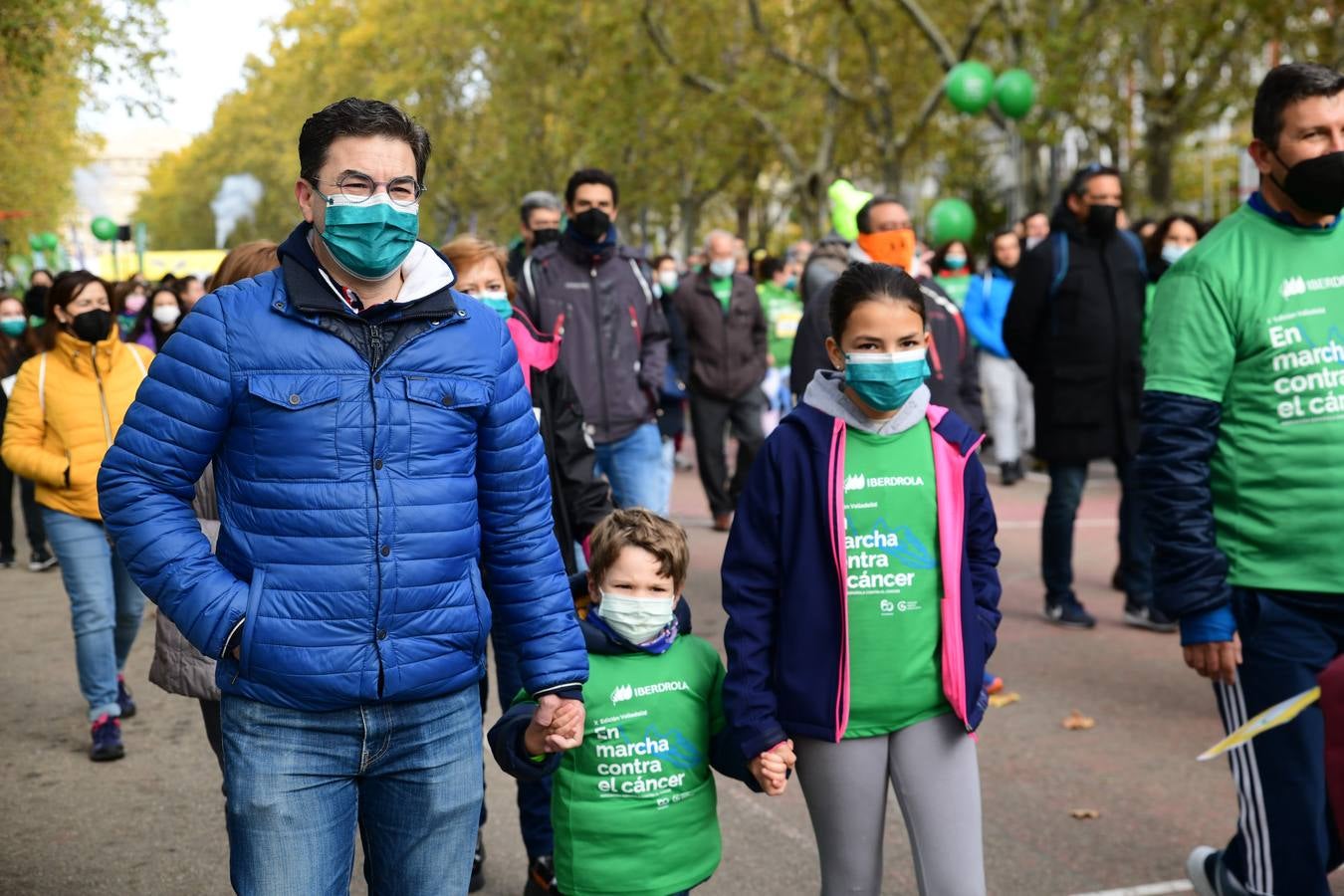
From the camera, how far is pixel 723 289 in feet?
39.7

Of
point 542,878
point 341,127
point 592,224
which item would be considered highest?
point 341,127

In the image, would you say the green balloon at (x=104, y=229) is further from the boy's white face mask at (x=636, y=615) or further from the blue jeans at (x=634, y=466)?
the boy's white face mask at (x=636, y=615)

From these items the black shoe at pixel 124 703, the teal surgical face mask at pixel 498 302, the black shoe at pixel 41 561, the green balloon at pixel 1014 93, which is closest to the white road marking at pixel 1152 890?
the teal surgical face mask at pixel 498 302

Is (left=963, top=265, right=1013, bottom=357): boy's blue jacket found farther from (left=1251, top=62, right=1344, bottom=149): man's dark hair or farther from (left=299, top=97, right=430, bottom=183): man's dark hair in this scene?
(left=299, top=97, right=430, bottom=183): man's dark hair

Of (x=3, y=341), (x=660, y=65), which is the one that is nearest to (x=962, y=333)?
(x=3, y=341)

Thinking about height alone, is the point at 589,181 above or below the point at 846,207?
above

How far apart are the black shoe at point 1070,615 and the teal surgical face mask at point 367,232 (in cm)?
608

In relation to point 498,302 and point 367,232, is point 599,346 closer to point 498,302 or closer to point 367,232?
point 498,302

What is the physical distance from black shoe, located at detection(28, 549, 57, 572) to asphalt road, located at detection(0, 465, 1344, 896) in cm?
326

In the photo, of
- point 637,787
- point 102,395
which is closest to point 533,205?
point 102,395

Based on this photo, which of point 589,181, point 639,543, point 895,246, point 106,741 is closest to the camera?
point 639,543

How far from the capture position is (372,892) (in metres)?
3.26

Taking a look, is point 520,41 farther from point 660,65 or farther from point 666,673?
point 666,673

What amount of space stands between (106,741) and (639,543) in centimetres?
358
